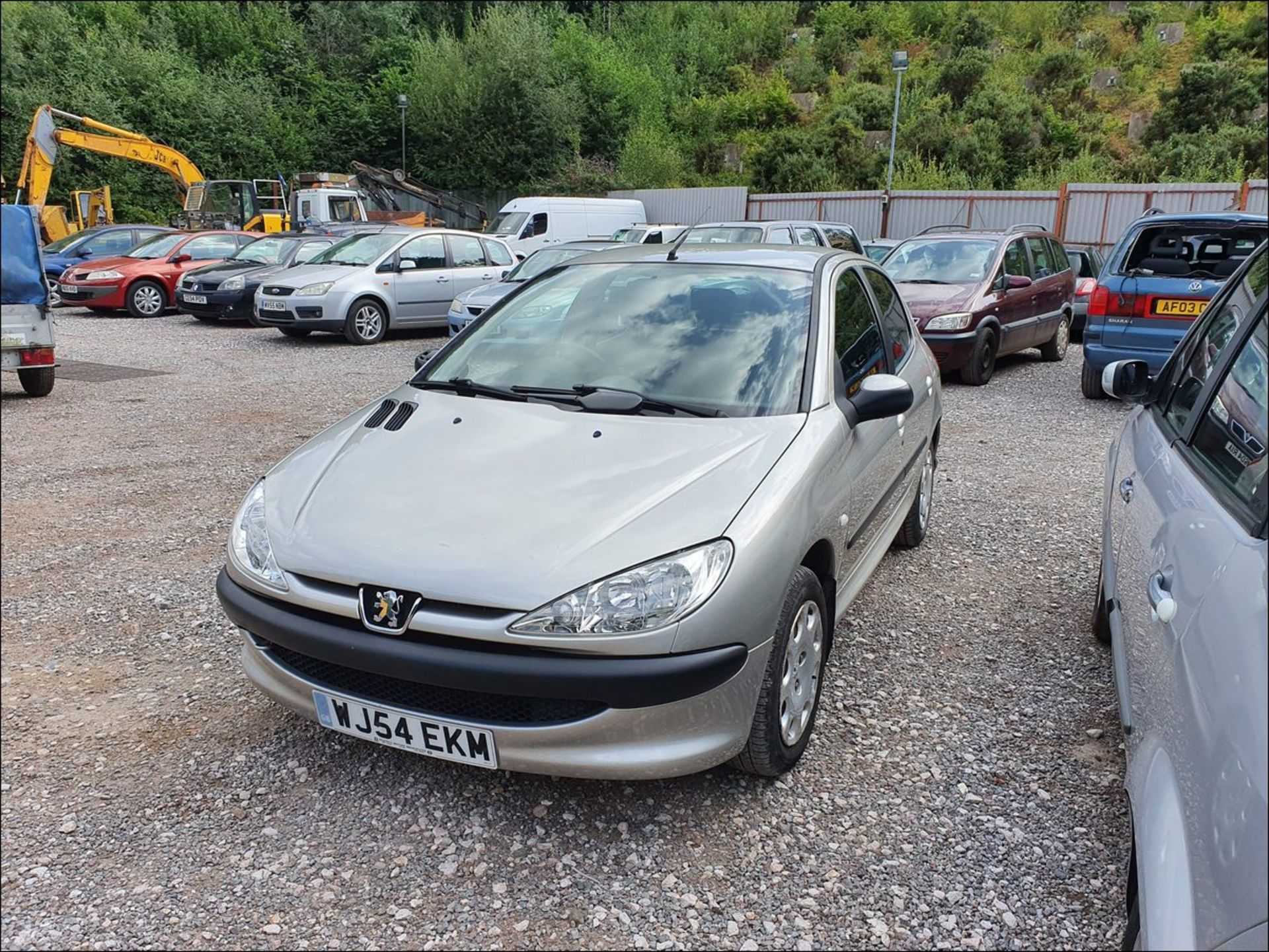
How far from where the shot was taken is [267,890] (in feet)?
7.50

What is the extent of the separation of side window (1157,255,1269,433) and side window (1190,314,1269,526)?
0.20 meters

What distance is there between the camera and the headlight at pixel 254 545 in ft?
8.52

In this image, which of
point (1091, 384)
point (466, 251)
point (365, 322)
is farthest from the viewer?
point (466, 251)

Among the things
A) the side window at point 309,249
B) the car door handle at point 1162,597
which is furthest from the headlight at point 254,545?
the side window at point 309,249

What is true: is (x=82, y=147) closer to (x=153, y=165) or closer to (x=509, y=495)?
(x=153, y=165)

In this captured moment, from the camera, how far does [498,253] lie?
1441 centimetres

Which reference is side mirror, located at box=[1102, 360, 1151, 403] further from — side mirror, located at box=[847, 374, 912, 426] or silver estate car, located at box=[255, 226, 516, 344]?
silver estate car, located at box=[255, 226, 516, 344]

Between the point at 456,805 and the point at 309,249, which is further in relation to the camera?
the point at 309,249

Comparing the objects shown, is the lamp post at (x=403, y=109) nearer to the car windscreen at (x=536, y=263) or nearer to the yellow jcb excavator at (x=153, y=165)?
the yellow jcb excavator at (x=153, y=165)

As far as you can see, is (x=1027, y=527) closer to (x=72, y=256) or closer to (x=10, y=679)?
(x=10, y=679)

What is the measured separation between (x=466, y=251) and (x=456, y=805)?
1236 cm

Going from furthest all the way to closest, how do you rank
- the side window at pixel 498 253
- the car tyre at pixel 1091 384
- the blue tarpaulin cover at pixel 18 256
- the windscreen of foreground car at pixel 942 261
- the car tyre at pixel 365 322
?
→ the side window at pixel 498 253
the car tyre at pixel 365 322
the windscreen of foreground car at pixel 942 261
the car tyre at pixel 1091 384
the blue tarpaulin cover at pixel 18 256

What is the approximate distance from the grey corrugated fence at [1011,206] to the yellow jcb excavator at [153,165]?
13299 mm

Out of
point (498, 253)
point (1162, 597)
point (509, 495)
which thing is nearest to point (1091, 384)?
point (1162, 597)
